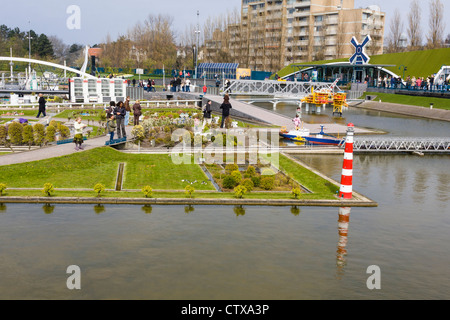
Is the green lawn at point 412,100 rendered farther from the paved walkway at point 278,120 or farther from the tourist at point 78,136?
the tourist at point 78,136

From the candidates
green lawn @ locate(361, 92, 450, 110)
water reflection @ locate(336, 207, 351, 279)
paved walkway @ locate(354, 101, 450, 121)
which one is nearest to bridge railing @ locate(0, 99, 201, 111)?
paved walkway @ locate(354, 101, 450, 121)

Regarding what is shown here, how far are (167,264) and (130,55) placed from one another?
5813 inches

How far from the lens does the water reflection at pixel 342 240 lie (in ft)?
45.1

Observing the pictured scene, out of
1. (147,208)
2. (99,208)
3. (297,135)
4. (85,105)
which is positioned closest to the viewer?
(99,208)

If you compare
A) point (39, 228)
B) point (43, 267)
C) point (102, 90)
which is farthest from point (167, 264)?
point (102, 90)

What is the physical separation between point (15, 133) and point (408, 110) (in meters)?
56.7

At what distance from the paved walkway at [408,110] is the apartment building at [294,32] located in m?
47.9

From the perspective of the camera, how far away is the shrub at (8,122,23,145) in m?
27.7

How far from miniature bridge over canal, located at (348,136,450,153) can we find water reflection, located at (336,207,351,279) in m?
15.2

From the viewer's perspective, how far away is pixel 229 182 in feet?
70.0

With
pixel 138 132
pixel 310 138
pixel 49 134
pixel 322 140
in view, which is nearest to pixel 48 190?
pixel 49 134

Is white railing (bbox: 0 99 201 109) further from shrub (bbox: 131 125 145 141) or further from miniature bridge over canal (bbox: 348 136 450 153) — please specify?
miniature bridge over canal (bbox: 348 136 450 153)

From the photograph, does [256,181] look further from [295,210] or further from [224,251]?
[224,251]
